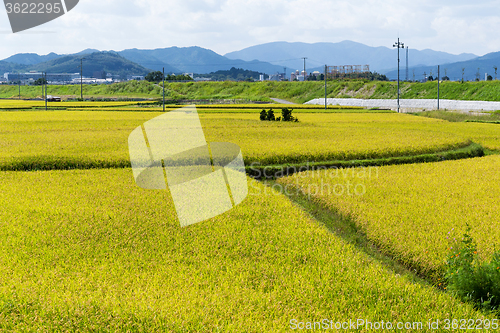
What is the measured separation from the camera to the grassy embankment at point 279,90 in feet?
224

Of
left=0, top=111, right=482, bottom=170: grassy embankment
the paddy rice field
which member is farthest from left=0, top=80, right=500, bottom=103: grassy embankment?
the paddy rice field

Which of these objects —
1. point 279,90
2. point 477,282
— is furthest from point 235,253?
point 279,90

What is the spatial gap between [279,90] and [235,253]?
96.4m

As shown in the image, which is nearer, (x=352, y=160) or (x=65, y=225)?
(x=65, y=225)

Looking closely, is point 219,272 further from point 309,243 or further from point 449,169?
point 449,169

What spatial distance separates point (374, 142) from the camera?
19.7 m

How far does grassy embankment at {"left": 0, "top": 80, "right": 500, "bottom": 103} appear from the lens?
68.3m

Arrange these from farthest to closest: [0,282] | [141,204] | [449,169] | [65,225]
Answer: [449,169], [141,204], [65,225], [0,282]

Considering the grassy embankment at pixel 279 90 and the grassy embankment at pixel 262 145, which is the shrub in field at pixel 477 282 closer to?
the grassy embankment at pixel 262 145

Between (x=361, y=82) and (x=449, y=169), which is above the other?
(x=361, y=82)

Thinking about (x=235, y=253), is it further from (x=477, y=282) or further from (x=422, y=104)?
(x=422, y=104)

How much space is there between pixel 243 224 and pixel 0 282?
14.0 feet

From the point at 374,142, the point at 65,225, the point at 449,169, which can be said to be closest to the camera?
the point at 65,225

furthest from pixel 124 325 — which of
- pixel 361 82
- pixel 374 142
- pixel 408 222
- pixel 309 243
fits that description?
pixel 361 82
